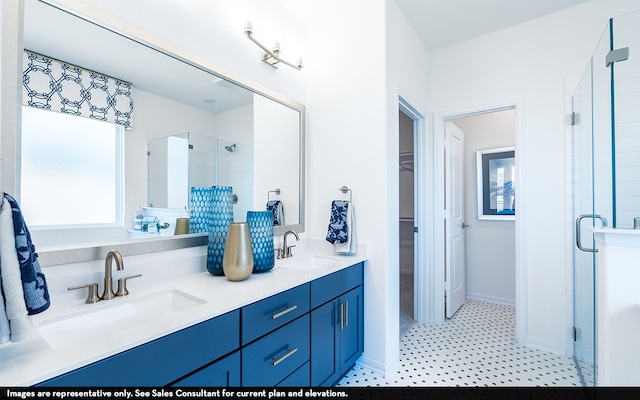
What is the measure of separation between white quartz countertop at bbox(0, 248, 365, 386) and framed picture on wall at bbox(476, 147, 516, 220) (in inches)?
99.0

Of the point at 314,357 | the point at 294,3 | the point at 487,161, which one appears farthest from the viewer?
the point at 487,161

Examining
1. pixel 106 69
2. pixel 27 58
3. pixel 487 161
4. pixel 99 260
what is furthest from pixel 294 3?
pixel 487 161

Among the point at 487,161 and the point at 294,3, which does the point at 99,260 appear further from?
the point at 487,161

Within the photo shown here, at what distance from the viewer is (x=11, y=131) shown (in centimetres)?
97

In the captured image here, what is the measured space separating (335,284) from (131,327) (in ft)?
3.39

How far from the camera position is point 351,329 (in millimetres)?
1875

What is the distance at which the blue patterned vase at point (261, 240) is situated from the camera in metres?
1.61

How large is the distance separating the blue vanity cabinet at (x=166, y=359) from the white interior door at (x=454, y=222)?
2.40m

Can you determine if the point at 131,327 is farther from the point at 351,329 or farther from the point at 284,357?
the point at 351,329

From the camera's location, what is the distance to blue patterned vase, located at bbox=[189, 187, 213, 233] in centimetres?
154

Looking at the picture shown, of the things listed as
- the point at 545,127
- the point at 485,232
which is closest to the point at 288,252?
the point at 545,127

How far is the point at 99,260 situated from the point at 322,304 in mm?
1075

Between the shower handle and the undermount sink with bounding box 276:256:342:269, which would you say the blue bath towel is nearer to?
the undermount sink with bounding box 276:256:342:269

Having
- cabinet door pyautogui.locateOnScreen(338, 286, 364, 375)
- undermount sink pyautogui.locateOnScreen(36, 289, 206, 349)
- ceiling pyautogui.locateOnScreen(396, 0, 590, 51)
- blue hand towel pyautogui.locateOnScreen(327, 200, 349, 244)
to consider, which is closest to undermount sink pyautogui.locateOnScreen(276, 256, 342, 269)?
blue hand towel pyautogui.locateOnScreen(327, 200, 349, 244)
